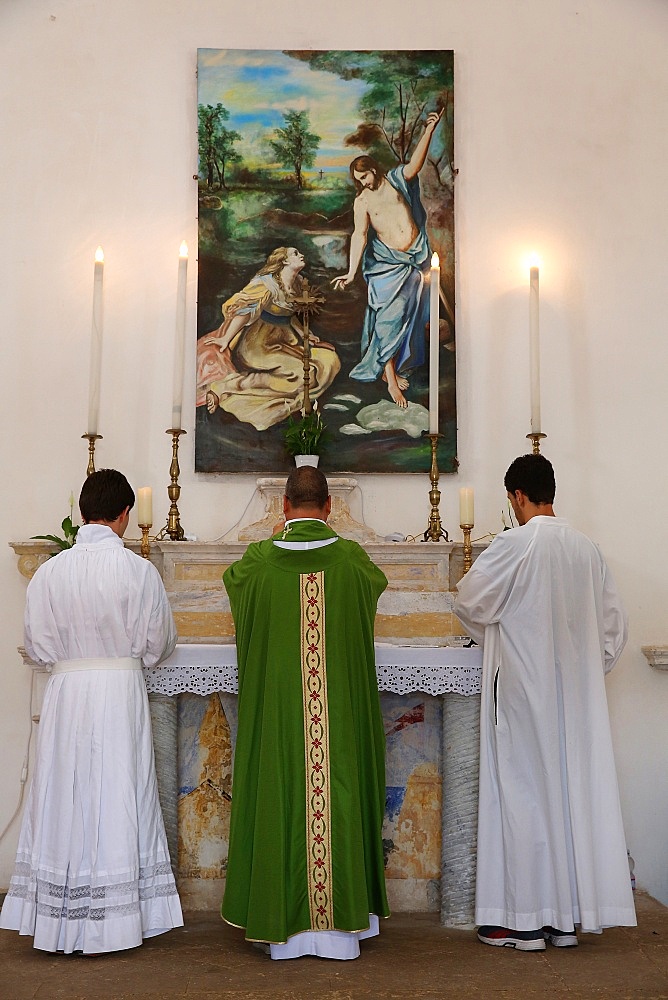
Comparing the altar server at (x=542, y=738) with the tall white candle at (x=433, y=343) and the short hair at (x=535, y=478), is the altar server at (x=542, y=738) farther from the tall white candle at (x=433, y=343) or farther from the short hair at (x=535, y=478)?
the tall white candle at (x=433, y=343)

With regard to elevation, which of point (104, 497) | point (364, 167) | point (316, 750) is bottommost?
point (316, 750)

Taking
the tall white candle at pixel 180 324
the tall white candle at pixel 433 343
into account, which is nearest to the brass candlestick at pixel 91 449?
the tall white candle at pixel 180 324

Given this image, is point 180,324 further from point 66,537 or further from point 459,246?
point 459,246

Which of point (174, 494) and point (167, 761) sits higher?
point (174, 494)

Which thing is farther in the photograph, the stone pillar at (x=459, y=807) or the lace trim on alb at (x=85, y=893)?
the stone pillar at (x=459, y=807)

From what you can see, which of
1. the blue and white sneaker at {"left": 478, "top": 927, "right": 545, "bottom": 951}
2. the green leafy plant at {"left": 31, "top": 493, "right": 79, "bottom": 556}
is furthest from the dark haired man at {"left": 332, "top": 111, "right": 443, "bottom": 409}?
the blue and white sneaker at {"left": 478, "top": 927, "right": 545, "bottom": 951}

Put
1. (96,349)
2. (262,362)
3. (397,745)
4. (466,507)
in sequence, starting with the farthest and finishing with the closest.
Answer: (262,362) → (96,349) → (466,507) → (397,745)

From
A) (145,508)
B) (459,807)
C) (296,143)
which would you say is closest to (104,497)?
(145,508)

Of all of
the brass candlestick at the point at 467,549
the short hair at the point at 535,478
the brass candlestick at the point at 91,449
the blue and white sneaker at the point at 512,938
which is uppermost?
the brass candlestick at the point at 91,449

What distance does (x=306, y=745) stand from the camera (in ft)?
13.0

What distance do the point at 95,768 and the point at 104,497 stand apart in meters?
1.00

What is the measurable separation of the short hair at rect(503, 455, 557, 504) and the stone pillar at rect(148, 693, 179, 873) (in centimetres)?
165

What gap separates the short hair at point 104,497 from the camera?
413cm

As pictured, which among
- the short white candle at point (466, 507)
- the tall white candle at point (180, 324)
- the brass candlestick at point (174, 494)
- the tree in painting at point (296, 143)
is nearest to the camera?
the short white candle at point (466, 507)
